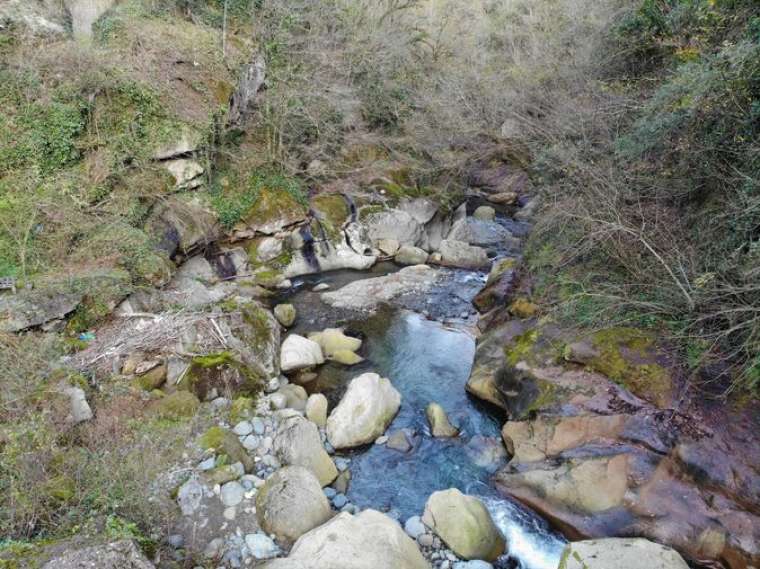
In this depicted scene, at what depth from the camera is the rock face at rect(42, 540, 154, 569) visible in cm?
338

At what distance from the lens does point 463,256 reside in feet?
45.6

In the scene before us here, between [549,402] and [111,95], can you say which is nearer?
[549,402]

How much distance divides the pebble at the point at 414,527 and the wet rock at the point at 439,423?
1747 mm

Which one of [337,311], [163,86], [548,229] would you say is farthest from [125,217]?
[548,229]

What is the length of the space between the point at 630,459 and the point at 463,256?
9.00m

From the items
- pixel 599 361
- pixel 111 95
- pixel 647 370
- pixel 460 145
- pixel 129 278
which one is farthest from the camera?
pixel 460 145

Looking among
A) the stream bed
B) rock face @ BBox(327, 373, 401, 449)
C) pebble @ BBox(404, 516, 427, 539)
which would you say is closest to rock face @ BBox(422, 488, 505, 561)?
pebble @ BBox(404, 516, 427, 539)

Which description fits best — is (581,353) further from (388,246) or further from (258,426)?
(388,246)

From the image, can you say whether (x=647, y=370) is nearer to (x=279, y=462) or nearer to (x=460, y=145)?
(x=279, y=462)

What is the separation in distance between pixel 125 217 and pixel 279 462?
735 cm

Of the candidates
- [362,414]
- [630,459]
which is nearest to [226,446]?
[362,414]

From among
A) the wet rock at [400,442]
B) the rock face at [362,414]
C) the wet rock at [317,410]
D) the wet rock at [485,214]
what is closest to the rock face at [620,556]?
the wet rock at [400,442]

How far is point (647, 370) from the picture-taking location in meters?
6.11

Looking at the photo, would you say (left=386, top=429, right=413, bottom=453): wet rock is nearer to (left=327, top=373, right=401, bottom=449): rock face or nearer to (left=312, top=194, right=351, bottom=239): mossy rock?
(left=327, top=373, right=401, bottom=449): rock face
